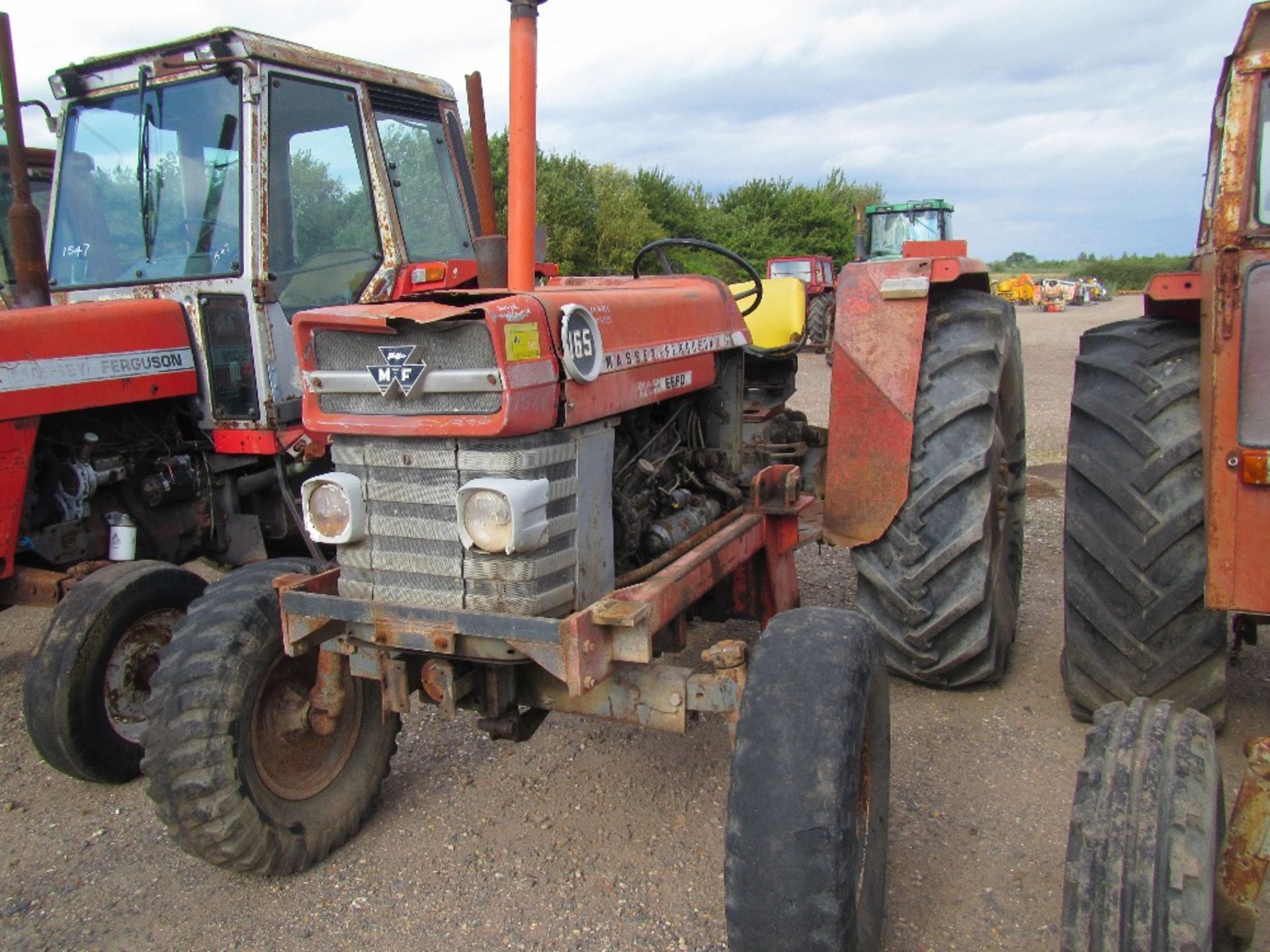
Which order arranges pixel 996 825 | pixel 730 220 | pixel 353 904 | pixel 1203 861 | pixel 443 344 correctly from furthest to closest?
pixel 730 220 < pixel 996 825 < pixel 353 904 < pixel 443 344 < pixel 1203 861

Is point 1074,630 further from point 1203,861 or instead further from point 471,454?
point 471,454

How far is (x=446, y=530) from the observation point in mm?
2432

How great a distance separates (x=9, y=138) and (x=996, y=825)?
428cm

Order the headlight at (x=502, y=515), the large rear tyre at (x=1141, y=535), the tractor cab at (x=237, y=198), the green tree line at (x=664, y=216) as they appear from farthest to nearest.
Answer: the green tree line at (x=664, y=216) < the tractor cab at (x=237, y=198) < the large rear tyre at (x=1141, y=535) < the headlight at (x=502, y=515)

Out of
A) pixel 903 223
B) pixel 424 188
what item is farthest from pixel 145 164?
→ pixel 903 223

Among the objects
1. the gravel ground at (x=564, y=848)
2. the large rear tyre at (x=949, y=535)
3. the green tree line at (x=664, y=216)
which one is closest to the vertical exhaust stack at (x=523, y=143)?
the large rear tyre at (x=949, y=535)

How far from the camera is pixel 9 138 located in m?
3.86

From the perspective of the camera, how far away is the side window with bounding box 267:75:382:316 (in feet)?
13.8

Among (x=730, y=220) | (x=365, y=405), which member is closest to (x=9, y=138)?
(x=365, y=405)

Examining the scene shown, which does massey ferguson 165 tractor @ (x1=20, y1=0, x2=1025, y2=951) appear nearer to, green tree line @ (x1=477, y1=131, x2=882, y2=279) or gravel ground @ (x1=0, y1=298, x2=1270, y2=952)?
gravel ground @ (x1=0, y1=298, x2=1270, y2=952)

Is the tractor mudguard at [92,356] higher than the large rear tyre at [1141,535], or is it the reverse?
the tractor mudguard at [92,356]

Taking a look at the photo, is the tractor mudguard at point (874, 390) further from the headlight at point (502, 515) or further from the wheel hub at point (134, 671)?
the wheel hub at point (134, 671)

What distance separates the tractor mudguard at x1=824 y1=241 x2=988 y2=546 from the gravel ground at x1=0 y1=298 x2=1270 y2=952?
31.6 inches

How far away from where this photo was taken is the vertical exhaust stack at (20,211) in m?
3.86
